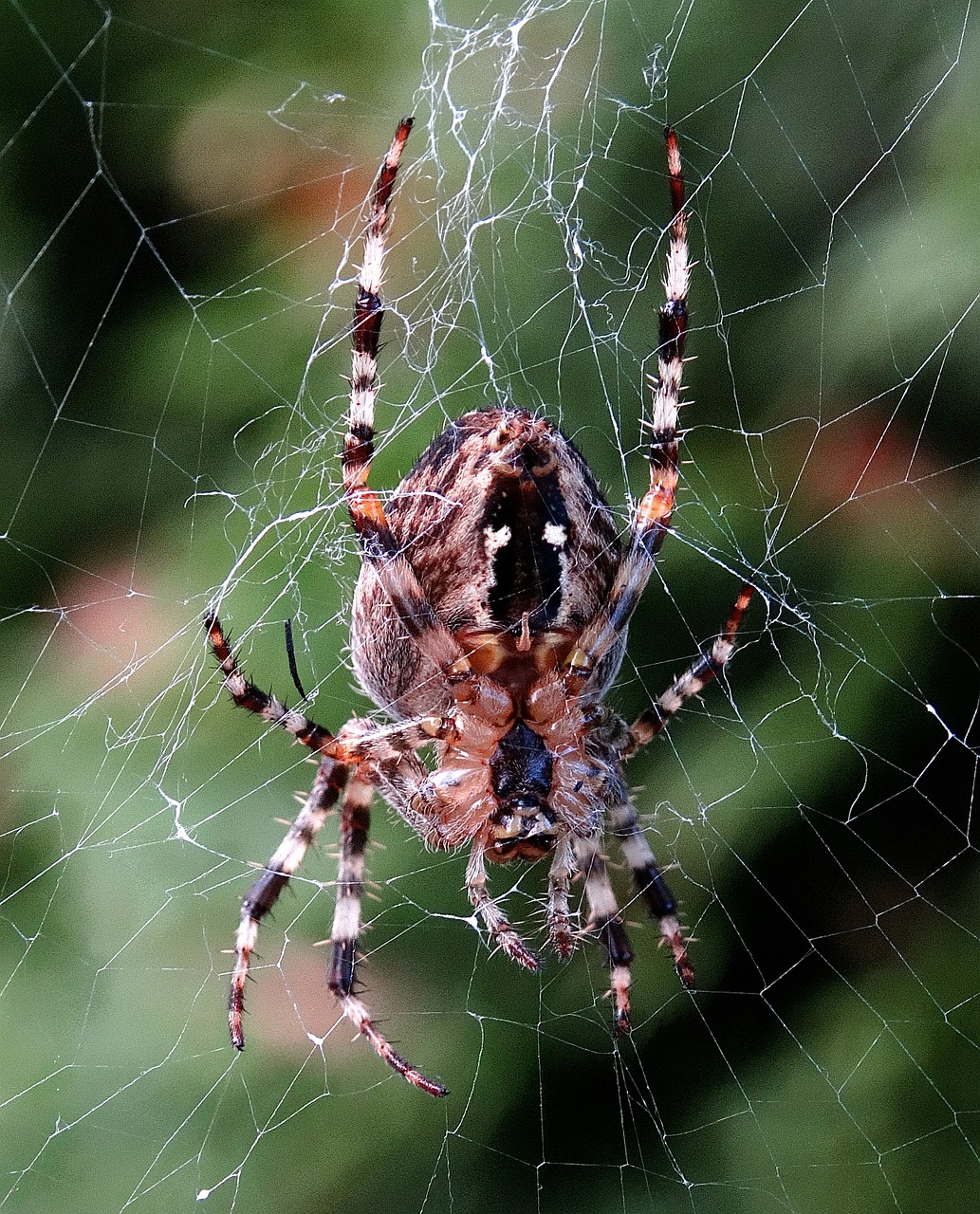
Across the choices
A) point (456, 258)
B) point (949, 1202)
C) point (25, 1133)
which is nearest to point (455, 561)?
point (456, 258)

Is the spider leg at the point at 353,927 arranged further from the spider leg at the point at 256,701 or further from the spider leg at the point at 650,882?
the spider leg at the point at 650,882

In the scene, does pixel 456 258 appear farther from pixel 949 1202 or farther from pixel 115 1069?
pixel 949 1202

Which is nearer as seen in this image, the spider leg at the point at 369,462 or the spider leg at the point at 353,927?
the spider leg at the point at 369,462

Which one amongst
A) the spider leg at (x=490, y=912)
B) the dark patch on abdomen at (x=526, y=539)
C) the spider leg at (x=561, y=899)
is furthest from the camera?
the spider leg at (x=561, y=899)

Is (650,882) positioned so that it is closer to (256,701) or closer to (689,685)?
(689,685)

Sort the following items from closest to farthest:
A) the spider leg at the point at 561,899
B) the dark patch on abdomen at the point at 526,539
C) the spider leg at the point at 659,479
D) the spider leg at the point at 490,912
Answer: the dark patch on abdomen at the point at 526,539 < the spider leg at the point at 659,479 < the spider leg at the point at 490,912 < the spider leg at the point at 561,899

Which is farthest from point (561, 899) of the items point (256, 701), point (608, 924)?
point (256, 701)

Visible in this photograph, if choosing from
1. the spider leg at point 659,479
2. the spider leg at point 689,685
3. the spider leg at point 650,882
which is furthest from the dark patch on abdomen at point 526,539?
the spider leg at point 650,882
